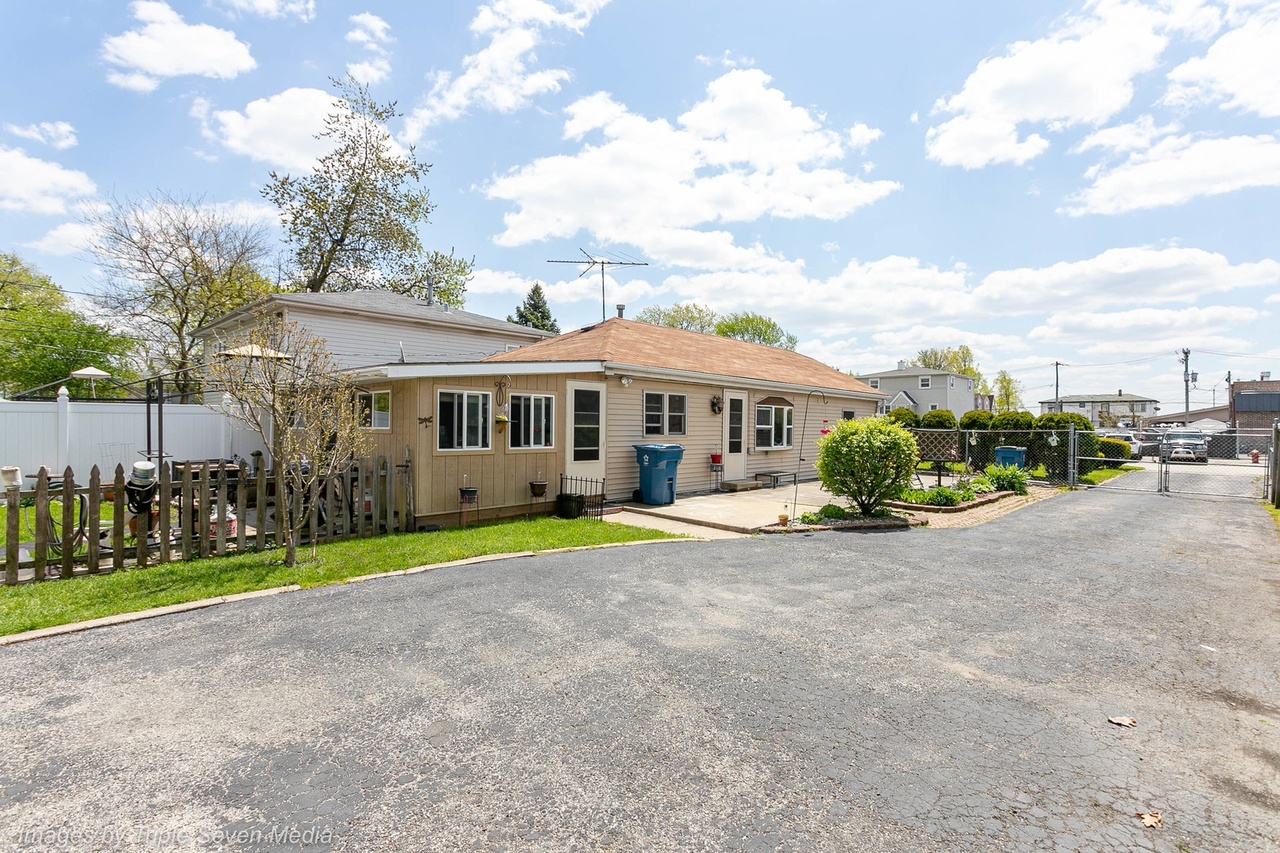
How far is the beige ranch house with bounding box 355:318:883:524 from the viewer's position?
938 centimetres

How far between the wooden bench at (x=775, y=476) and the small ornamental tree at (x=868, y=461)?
4297mm

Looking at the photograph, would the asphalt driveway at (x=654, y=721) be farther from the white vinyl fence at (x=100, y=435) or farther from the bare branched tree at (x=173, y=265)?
the bare branched tree at (x=173, y=265)

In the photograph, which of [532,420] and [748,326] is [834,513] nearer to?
[532,420]

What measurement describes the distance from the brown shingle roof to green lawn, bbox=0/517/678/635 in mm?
4505

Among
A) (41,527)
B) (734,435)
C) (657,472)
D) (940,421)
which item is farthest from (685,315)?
(41,527)

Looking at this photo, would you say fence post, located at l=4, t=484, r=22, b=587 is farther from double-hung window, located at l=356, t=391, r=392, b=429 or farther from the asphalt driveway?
double-hung window, located at l=356, t=391, r=392, b=429

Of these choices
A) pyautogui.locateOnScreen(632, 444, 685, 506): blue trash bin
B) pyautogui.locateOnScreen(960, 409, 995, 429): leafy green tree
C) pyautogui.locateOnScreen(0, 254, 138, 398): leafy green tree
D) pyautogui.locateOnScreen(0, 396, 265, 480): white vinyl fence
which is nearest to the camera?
pyautogui.locateOnScreen(632, 444, 685, 506): blue trash bin

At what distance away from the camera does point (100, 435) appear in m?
13.7

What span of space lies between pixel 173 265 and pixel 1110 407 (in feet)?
329

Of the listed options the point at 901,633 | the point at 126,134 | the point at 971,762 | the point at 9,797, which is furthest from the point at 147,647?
the point at 126,134

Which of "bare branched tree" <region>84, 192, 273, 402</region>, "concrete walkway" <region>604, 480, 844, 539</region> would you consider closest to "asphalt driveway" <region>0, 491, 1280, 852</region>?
"concrete walkway" <region>604, 480, 844, 539</region>

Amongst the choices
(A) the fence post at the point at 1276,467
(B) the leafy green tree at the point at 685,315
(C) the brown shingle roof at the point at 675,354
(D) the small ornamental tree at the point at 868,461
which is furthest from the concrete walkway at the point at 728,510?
(B) the leafy green tree at the point at 685,315

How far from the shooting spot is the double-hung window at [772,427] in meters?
15.9

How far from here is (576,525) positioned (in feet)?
31.8
